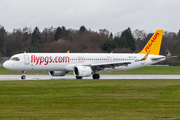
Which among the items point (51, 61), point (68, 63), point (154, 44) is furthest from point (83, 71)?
point (154, 44)

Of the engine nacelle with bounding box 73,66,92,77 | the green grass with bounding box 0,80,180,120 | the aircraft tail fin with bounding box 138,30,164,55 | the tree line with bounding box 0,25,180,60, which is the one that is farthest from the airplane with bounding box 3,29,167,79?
the tree line with bounding box 0,25,180,60

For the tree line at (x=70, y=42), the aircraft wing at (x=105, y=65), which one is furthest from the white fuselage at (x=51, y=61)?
the tree line at (x=70, y=42)

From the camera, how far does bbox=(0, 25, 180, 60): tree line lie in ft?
313

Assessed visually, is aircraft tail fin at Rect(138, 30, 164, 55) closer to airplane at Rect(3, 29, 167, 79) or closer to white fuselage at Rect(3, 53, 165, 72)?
airplane at Rect(3, 29, 167, 79)

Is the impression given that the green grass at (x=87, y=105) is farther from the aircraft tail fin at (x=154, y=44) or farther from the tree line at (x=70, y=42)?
the tree line at (x=70, y=42)

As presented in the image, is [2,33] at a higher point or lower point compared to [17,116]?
higher

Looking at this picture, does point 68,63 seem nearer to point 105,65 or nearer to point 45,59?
point 45,59

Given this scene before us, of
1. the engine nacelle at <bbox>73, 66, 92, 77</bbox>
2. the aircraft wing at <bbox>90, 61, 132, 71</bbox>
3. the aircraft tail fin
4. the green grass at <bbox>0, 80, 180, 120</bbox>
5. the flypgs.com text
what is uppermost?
the aircraft tail fin

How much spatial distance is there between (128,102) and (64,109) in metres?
4.12

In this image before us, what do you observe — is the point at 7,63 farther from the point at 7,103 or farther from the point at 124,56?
the point at 7,103

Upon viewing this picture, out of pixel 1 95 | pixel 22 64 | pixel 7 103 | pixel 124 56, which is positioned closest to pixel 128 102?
pixel 7 103

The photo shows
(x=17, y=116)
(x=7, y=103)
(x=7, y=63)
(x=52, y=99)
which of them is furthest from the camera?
(x=7, y=63)

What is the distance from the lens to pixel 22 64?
124 ft

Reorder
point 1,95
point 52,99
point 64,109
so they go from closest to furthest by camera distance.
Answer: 1. point 64,109
2. point 52,99
3. point 1,95
